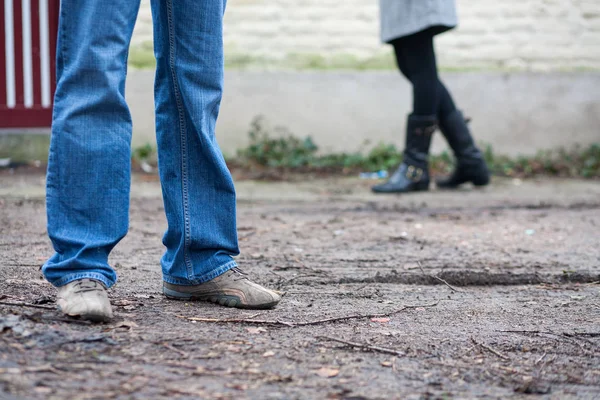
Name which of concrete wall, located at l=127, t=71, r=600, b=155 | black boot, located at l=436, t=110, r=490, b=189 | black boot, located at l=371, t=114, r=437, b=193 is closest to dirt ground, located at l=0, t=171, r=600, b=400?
black boot, located at l=371, t=114, r=437, b=193

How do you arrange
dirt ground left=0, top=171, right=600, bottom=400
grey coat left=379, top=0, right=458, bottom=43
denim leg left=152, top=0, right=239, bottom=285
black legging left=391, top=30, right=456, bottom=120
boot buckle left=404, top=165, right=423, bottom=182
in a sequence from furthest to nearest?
boot buckle left=404, top=165, right=423, bottom=182 < black legging left=391, top=30, right=456, bottom=120 < grey coat left=379, top=0, right=458, bottom=43 < denim leg left=152, top=0, right=239, bottom=285 < dirt ground left=0, top=171, right=600, bottom=400

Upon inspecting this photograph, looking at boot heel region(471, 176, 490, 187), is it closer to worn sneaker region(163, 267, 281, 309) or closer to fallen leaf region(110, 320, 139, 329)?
worn sneaker region(163, 267, 281, 309)

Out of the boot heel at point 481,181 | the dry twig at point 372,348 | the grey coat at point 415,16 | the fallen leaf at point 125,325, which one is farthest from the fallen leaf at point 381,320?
the boot heel at point 481,181

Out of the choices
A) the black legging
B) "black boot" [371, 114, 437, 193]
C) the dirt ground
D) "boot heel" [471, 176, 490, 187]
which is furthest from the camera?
"boot heel" [471, 176, 490, 187]

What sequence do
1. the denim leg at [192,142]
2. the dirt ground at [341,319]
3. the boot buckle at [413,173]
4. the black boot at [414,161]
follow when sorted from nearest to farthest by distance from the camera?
the dirt ground at [341,319] → the denim leg at [192,142] → the black boot at [414,161] → the boot buckle at [413,173]

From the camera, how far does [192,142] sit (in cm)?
210

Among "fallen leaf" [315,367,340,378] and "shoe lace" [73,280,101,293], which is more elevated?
"shoe lace" [73,280,101,293]

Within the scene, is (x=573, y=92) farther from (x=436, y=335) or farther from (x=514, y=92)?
(x=436, y=335)

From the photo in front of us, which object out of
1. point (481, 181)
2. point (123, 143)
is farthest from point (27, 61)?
point (123, 143)

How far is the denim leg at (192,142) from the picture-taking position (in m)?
2.04

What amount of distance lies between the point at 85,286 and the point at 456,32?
186 inches

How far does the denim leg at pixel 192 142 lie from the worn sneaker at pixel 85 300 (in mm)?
321

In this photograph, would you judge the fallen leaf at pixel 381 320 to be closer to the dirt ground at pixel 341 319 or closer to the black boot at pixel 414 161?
the dirt ground at pixel 341 319

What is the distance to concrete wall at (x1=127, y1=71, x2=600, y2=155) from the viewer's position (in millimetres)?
5875
